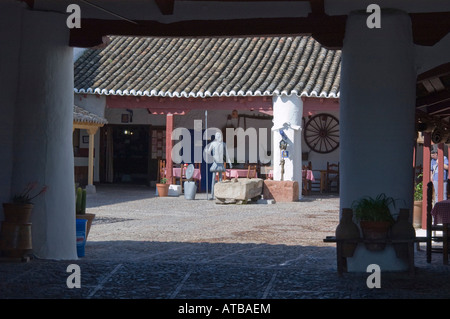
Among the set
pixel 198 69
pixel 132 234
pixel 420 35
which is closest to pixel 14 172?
pixel 132 234

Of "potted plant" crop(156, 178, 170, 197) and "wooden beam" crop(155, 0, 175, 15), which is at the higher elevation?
"wooden beam" crop(155, 0, 175, 15)

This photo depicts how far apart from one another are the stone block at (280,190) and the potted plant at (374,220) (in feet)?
39.6

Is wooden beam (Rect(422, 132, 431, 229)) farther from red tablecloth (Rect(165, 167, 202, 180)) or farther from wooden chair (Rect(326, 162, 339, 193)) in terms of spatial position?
wooden chair (Rect(326, 162, 339, 193))

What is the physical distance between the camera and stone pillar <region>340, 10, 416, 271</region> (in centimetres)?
795

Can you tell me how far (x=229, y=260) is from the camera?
8.98 m

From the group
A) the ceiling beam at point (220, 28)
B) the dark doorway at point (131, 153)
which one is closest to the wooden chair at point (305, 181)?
the dark doorway at point (131, 153)

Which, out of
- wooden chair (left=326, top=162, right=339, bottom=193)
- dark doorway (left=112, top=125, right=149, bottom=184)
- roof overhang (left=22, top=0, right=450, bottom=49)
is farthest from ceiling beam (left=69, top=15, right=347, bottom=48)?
dark doorway (left=112, top=125, right=149, bottom=184)

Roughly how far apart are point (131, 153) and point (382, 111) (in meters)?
18.5

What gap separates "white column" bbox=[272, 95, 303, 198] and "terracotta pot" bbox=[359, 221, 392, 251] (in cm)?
1288

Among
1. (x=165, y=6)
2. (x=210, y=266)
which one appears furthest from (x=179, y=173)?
(x=210, y=266)

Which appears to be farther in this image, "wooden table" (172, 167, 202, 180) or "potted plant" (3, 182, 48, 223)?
"wooden table" (172, 167, 202, 180)

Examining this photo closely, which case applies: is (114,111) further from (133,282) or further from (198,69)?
(133,282)

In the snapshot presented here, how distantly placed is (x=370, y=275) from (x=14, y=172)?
12.7 ft

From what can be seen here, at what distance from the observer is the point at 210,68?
23344mm
